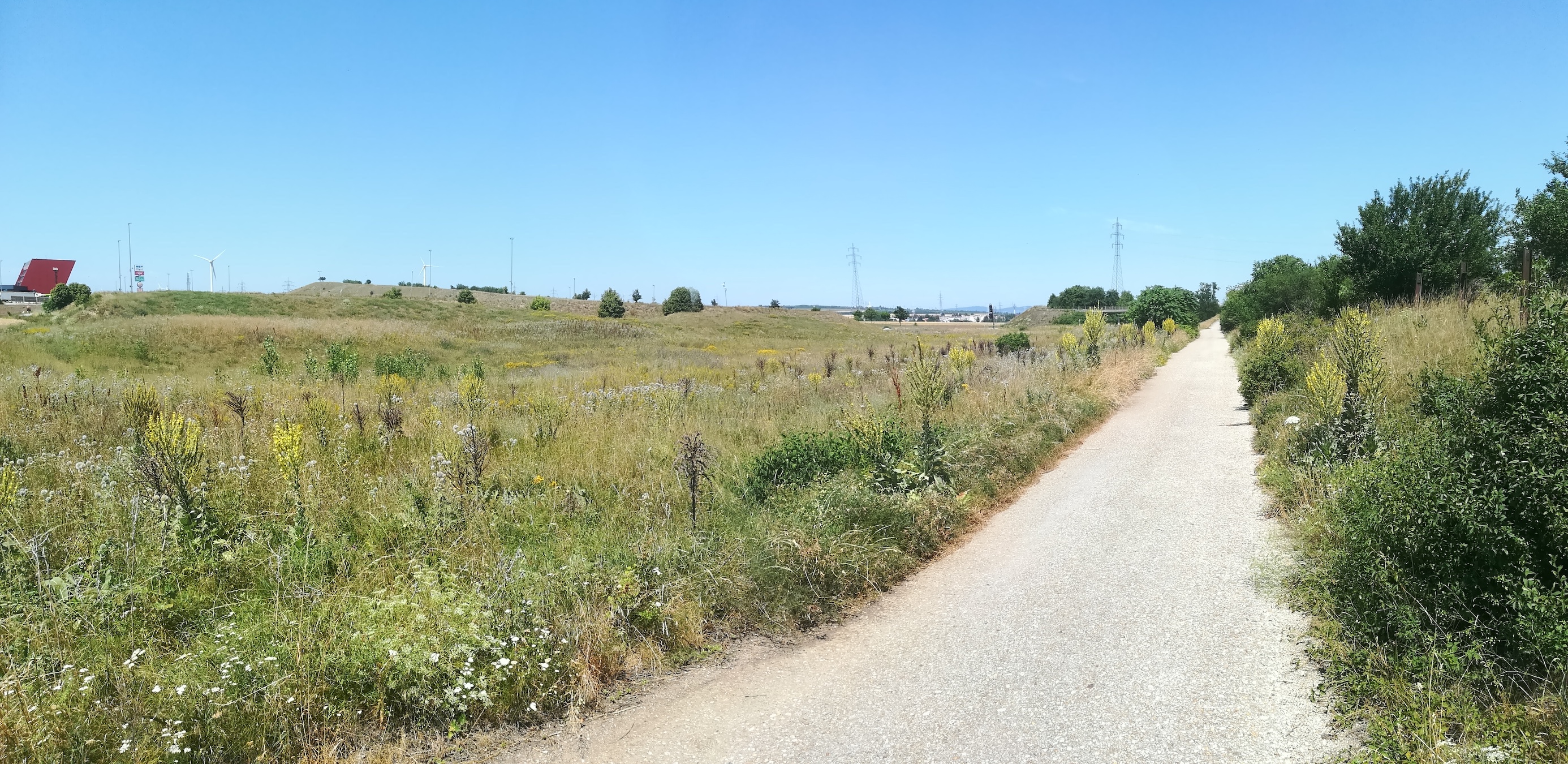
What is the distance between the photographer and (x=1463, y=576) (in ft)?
12.8

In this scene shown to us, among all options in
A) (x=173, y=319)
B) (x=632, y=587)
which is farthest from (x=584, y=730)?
(x=173, y=319)

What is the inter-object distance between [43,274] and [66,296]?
90.1m

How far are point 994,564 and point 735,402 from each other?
8.48 meters

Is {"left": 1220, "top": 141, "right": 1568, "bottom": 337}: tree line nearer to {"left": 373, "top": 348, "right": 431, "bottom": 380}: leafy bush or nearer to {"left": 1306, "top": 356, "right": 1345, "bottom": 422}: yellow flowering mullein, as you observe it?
{"left": 1306, "top": 356, "right": 1345, "bottom": 422}: yellow flowering mullein

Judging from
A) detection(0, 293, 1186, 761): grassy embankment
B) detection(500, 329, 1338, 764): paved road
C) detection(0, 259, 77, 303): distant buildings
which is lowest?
detection(500, 329, 1338, 764): paved road

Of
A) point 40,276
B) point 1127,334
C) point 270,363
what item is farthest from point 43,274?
point 1127,334

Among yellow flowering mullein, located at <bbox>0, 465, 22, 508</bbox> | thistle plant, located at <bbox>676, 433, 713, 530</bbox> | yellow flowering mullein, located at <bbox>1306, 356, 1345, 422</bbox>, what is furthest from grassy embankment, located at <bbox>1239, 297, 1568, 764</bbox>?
yellow flowering mullein, located at <bbox>0, 465, 22, 508</bbox>

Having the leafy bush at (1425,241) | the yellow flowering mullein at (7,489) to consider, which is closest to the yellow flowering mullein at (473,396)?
the yellow flowering mullein at (7,489)

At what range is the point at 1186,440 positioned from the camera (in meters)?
11.3

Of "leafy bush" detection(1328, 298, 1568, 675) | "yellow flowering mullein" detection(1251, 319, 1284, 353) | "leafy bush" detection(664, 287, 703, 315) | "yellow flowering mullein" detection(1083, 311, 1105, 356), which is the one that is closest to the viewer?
"leafy bush" detection(1328, 298, 1568, 675)

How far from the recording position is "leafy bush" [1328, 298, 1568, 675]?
140 inches

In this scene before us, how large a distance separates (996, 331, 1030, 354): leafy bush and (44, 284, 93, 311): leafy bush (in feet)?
173

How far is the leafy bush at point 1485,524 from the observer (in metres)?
3.55

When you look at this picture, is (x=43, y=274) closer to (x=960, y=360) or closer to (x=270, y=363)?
(x=270, y=363)
